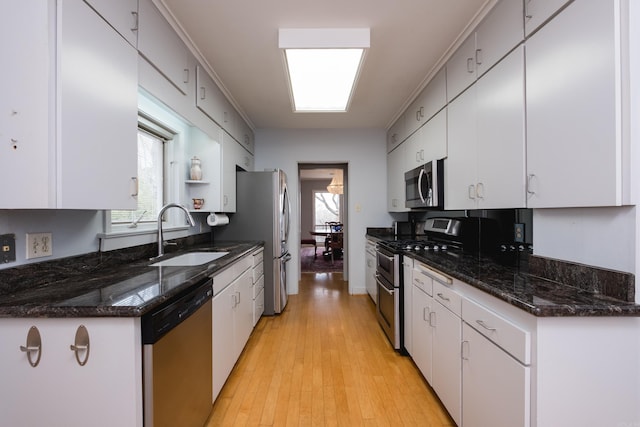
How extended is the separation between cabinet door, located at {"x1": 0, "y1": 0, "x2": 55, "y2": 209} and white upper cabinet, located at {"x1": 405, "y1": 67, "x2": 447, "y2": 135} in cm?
247

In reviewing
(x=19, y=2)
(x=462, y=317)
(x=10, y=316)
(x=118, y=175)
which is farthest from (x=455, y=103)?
(x=10, y=316)

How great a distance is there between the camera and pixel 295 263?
4.33 m

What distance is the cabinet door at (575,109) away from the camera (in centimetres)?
105

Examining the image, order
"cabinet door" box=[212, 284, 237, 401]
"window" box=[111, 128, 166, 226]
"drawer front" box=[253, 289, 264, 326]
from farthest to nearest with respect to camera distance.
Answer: "drawer front" box=[253, 289, 264, 326]
"window" box=[111, 128, 166, 226]
"cabinet door" box=[212, 284, 237, 401]

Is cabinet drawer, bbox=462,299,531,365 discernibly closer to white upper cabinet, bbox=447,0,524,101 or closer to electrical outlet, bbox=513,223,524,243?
electrical outlet, bbox=513,223,524,243

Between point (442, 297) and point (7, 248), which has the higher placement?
point (7, 248)

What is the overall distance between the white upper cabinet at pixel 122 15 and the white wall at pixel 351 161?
2.87m

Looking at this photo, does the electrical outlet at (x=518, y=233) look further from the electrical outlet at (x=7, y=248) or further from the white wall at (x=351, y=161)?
the electrical outlet at (x=7, y=248)

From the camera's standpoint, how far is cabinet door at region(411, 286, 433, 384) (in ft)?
6.29

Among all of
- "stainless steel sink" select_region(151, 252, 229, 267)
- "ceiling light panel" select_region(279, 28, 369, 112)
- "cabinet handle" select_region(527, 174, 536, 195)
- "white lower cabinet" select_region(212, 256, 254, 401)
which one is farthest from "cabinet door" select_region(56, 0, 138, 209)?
"cabinet handle" select_region(527, 174, 536, 195)

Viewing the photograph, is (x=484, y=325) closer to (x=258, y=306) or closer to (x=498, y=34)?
(x=498, y=34)

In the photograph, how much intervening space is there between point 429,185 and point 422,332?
125 centimetres

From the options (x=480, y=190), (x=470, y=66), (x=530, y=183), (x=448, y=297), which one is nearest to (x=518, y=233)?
(x=480, y=190)

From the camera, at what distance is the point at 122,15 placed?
4.55 ft
